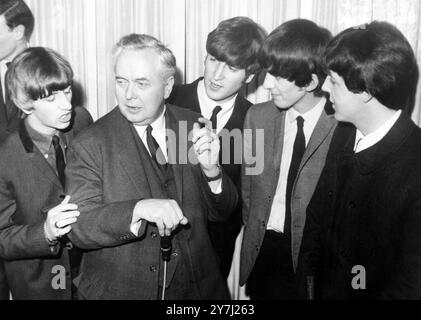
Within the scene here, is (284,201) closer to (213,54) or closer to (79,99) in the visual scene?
(213,54)

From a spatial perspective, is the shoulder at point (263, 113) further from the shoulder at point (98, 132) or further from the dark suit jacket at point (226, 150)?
the shoulder at point (98, 132)

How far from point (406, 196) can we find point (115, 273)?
119cm

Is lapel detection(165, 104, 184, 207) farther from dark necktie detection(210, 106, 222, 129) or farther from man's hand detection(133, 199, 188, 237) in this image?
dark necktie detection(210, 106, 222, 129)

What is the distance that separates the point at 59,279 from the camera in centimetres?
217

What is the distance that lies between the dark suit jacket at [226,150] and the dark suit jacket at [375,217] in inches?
29.5

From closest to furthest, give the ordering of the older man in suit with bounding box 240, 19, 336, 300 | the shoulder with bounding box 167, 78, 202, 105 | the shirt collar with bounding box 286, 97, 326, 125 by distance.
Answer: the older man in suit with bounding box 240, 19, 336, 300 < the shirt collar with bounding box 286, 97, 326, 125 < the shoulder with bounding box 167, 78, 202, 105

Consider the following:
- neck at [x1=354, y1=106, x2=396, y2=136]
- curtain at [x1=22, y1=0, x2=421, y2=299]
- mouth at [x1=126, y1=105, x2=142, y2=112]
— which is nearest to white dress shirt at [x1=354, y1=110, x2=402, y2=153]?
neck at [x1=354, y1=106, x2=396, y2=136]

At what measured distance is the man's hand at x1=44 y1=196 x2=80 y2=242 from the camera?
1.81 metres

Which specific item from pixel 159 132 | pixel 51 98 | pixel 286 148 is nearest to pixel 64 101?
pixel 51 98

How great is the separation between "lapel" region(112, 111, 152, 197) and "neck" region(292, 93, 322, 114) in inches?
37.4

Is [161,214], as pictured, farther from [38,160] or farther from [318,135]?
[318,135]

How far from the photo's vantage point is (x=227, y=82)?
2.60 m
